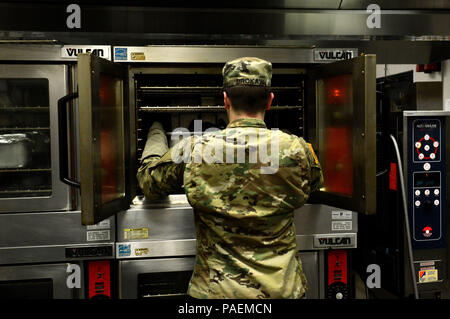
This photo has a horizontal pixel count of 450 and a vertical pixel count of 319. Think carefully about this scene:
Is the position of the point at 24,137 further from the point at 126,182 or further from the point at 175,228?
the point at 175,228

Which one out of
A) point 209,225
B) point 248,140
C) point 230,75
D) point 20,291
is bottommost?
point 20,291

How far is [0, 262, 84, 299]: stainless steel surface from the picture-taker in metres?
1.97

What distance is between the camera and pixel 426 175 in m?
2.63

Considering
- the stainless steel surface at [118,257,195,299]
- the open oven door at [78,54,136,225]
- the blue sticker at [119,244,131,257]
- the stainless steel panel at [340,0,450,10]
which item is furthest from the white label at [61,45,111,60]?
the stainless steel panel at [340,0,450,10]

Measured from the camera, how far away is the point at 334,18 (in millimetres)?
2428

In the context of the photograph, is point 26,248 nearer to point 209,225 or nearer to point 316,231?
point 209,225

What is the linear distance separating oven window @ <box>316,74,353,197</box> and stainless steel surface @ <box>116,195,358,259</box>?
208 mm

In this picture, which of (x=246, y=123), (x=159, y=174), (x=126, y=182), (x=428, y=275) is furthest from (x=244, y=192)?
(x=428, y=275)

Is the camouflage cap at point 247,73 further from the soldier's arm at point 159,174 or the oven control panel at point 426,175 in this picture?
the oven control panel at point 426,175

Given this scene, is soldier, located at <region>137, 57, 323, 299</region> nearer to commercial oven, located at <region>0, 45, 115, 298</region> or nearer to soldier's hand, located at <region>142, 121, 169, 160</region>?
soldier's hand, located at <region>142, 121, 169, 160</region>

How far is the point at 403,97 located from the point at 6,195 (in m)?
2.99

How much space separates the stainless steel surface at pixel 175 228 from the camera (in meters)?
2.04

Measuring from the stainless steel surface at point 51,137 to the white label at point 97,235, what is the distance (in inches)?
7.6
